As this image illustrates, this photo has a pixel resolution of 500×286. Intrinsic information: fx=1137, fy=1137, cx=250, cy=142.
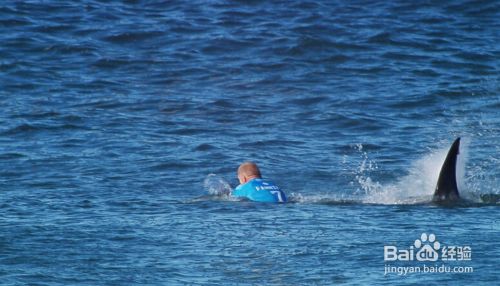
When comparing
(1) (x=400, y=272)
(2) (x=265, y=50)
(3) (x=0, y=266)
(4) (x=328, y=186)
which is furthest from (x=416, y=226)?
(2) (x=265, y=50)

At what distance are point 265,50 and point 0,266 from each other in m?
15.0

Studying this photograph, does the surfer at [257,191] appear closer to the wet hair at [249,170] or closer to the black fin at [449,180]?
the wet hair at [249,170]

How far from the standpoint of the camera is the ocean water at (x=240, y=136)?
11.4 m

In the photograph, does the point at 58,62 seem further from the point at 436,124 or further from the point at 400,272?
the point at 400,272

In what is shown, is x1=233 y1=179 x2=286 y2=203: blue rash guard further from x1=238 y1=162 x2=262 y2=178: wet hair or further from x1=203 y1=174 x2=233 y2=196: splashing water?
x1=203 y1=174 x2=233 y2=196: splashing water

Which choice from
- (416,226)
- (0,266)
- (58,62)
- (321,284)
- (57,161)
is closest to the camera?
(321,284)

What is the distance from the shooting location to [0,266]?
1095 centimetres

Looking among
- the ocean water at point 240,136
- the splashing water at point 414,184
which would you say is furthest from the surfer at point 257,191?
the splashing water at point 414,184
